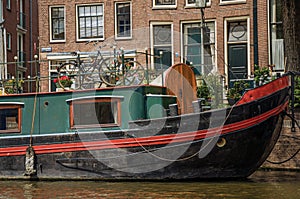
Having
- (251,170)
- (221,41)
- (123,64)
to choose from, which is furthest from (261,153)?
(221,41)

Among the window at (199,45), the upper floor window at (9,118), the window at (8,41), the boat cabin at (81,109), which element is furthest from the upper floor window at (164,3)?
the upper floor window at (9,118)

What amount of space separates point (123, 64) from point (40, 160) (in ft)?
9.40

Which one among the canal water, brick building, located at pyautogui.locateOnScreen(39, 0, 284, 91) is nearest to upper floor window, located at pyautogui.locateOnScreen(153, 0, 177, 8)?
brick building, located at pyautogui.locateOnScreen(39, 0, 284, 91)

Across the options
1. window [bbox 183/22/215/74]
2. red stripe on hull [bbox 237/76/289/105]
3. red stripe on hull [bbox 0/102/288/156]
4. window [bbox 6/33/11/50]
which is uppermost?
window [bbox 6/33/11/50]

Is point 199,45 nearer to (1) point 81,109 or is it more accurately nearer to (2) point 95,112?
(1) point 81,109

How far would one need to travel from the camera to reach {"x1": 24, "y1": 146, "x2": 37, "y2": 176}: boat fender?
47.8 ft

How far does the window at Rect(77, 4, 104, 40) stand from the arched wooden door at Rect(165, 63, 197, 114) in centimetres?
1152

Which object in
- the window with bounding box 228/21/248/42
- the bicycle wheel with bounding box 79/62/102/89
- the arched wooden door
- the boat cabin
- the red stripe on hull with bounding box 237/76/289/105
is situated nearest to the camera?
the red stripe on hull with bounding box 237/76/289/105

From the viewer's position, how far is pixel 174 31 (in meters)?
25.1

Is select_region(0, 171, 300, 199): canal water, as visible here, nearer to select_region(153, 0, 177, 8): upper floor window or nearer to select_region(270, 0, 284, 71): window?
select_region(270, 0, 284, 71): window

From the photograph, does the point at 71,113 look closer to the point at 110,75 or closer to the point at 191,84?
the point at 110,75

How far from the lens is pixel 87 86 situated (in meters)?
15.2

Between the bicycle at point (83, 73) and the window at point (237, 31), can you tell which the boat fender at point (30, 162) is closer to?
the bicycle at point (83, 73)

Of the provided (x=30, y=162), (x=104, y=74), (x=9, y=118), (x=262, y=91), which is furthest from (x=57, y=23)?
(x=262, y=91)
